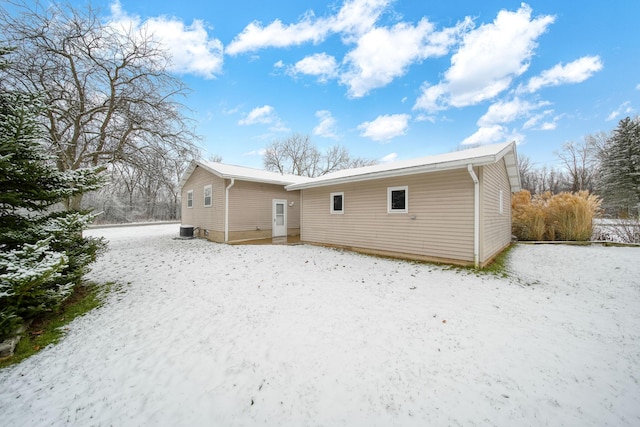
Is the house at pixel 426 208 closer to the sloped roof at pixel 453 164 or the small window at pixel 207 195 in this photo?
the sloped roof at pixel 453 164

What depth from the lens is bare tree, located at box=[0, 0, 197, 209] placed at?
605 centimetres

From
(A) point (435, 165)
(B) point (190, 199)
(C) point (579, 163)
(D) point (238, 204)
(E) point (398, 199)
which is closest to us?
(A) point (435, 165)

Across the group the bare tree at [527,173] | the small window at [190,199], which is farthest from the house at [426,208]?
the bare tree at [527,173]

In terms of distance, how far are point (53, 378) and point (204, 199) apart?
11.1 m

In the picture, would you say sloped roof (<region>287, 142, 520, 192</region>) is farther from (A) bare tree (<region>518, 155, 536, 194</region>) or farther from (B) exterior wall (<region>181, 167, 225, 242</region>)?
(A) bare tree (<region>518, 155, 536, 194</region>)

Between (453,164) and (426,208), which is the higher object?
(453,164)

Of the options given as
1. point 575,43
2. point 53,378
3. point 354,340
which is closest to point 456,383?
point 354,340

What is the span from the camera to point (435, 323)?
Result: 3812mm

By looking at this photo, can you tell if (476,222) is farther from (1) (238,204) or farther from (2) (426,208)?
(1) (238,204)

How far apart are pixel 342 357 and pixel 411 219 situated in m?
5.54

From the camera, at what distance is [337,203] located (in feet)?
32.2

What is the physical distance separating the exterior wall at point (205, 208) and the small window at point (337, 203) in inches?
204

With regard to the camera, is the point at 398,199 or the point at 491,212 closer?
the point at 491,212

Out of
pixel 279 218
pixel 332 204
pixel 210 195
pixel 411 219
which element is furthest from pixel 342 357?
pixel 210 195
